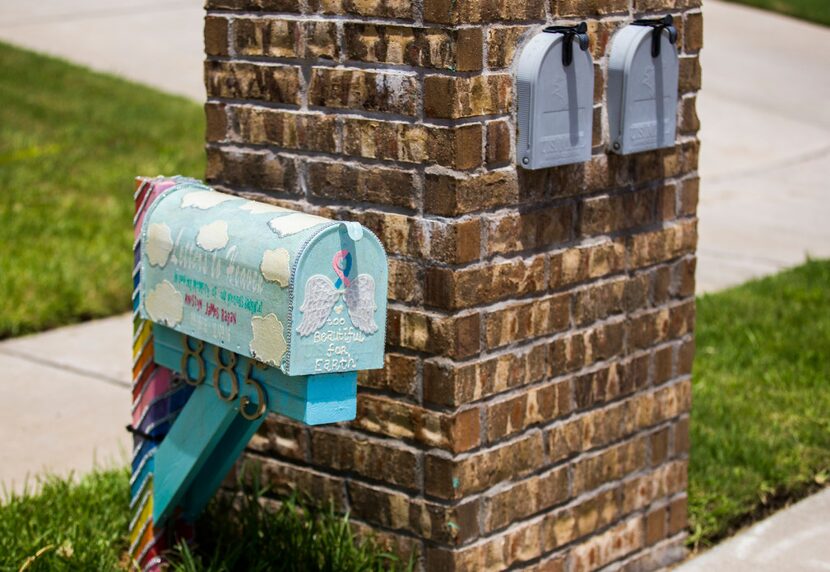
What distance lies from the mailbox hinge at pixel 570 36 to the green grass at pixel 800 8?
43.6 ft

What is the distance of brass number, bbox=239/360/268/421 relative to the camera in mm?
2875

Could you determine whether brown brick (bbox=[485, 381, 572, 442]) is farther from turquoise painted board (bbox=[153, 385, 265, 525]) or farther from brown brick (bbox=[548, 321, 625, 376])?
turquoise painted board (bbox=[153, 385, 265, 525])

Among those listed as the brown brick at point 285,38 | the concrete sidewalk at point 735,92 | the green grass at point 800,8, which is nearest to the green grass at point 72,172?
the concrete sidewalk at point 735,92

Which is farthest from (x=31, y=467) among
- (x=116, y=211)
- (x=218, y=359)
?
(x=116, y=211)

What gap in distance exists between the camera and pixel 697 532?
396 centimetres

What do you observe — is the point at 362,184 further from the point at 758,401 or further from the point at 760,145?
the point at 760,145

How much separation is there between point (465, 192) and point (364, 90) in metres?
0.35

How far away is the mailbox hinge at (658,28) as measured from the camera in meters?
3.27

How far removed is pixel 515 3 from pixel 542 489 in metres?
1.18

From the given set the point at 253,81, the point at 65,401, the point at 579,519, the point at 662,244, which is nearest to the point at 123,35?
the point at 65,401

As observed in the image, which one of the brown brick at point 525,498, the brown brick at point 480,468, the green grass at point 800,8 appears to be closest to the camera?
the brown brick at point 480,468

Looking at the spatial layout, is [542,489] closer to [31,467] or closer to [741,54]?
[31,467]

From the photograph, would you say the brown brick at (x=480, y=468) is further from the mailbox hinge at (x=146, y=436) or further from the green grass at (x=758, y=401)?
the green grass at (x=758, y=401)

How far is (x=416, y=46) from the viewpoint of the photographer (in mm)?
2898
